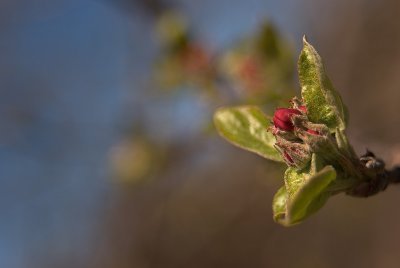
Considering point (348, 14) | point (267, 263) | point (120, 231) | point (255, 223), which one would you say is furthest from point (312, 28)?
point (120, 231)

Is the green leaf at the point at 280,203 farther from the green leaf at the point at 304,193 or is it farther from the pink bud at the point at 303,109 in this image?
the pink bud at the point at 303,109

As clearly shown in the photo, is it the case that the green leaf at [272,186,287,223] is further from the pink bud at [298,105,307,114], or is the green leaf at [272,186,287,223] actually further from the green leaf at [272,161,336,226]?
the pink bud at [298,105,307,114]

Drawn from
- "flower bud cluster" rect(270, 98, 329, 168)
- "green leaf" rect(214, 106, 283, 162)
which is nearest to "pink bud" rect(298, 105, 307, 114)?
"flower bud cluster" rect(270, 98, 329, 168)

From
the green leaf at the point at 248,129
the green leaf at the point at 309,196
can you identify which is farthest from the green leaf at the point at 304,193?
the green leaf at the point at 248,129

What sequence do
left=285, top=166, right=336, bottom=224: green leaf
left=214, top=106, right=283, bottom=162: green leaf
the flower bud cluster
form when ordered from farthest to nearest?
left=214, top=106, right=283, bottom=162: green leaf < the flower bud cluster < left=285, top=166, right=336, bottom=224: green leaf

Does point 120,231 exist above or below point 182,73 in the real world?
above

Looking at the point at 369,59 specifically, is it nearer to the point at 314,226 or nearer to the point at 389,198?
the point at 389,198

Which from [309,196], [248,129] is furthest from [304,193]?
[248,129]
